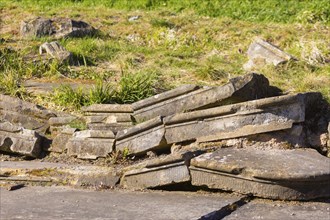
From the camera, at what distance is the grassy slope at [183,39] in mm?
8375

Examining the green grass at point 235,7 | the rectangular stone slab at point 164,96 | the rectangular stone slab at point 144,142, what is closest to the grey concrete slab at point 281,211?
the rectangular stone slab at point 144,142

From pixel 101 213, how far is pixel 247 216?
3.22 feet

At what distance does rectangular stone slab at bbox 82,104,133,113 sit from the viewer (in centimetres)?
687

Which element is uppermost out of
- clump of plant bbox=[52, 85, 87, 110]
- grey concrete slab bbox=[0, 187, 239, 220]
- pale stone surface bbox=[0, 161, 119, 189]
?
clump of plant bbox=[52, 85, 87, 110]

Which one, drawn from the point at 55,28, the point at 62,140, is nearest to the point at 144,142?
the point at 62,140

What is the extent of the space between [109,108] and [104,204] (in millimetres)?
1982

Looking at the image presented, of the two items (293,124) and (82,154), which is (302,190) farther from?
(82,154)

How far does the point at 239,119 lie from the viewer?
582 cm

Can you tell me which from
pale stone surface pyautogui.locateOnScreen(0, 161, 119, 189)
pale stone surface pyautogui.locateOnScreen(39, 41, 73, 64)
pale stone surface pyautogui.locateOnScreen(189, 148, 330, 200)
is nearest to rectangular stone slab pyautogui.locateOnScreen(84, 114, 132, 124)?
pale stone surface pyautogui.locateOnScreen(0, 161, 119, 189)

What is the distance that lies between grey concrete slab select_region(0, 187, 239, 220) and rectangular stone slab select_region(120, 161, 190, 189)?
103 millimetres

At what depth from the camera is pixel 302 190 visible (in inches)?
201

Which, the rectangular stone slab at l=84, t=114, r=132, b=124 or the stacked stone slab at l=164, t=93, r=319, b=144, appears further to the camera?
the rectangular stone slab at l=84, t=114, r=132, b=124

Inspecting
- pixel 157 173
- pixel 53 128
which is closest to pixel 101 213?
pixel 157 173

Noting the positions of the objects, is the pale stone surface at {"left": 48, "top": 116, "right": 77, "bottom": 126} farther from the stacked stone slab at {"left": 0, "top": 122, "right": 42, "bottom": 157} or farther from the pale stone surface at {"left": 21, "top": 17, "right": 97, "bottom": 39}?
the pale stone surface at {"left": 21, "top": 17, "right": 97, "bottom": 39}
